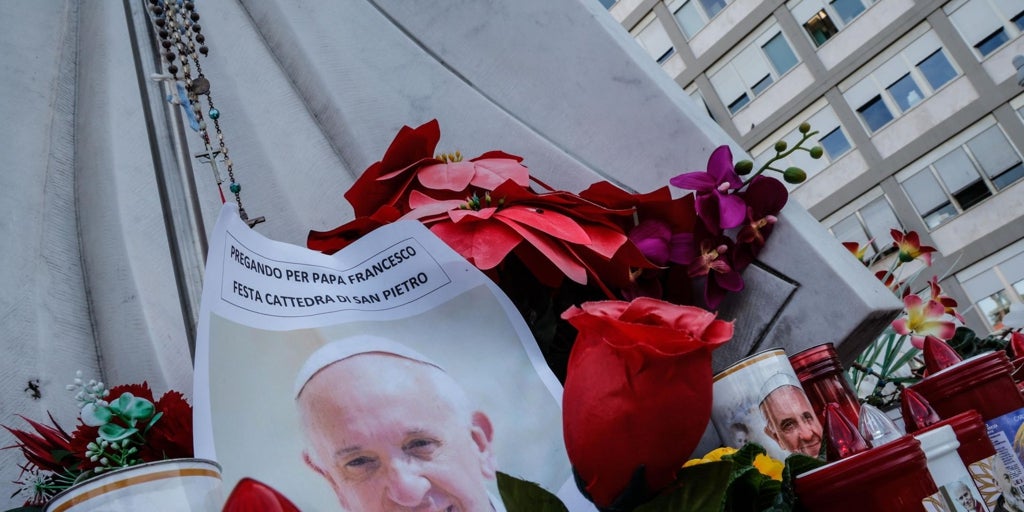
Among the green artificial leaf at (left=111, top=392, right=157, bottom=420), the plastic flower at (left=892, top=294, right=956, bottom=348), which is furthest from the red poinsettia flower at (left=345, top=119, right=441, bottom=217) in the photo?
the plastic flower at (left=892, top=294, right=956, bottom=348)

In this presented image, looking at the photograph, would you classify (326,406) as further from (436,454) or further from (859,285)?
(859,285)

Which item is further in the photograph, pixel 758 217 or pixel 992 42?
pixel 992 42

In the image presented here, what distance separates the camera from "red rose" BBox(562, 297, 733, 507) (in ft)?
0.78

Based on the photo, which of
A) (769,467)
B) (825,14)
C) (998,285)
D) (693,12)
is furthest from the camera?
(693,12)

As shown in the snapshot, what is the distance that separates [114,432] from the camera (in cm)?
39

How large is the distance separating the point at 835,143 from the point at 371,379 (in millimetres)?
8714

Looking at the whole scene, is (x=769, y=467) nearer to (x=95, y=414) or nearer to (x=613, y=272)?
(x=613, y=272)

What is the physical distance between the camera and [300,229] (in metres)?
0.67

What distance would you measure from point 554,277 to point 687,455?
0.23 metres

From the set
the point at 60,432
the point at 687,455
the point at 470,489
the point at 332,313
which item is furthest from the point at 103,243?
the point at 687,455

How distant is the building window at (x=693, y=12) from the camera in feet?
30.0

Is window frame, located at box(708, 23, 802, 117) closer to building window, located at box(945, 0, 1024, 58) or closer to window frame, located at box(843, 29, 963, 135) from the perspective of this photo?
window frame, located at box(843, 29, 963, 135)

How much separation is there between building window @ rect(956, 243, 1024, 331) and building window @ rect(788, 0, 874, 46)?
9.31ft

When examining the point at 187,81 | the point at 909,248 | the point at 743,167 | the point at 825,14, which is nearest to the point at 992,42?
the point at 825,14
